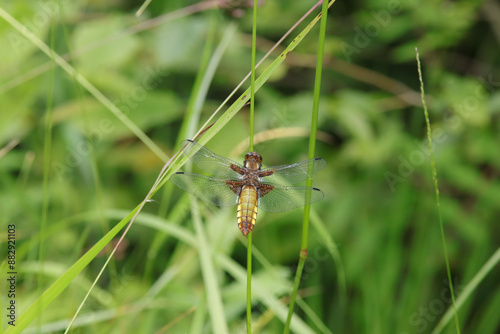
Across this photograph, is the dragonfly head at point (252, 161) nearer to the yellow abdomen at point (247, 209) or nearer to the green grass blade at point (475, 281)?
the yellow abdomen at point (247, 209)

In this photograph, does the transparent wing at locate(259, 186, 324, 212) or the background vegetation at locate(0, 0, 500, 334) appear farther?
the background vegetation at locate(0, 0, 500, 334)

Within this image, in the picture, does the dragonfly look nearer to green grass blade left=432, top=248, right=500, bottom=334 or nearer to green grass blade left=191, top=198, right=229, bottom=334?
green grass blade left=191, top=198, right=229, bottom=334

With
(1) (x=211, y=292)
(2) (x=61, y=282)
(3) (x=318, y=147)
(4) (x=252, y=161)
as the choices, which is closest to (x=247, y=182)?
(4) (x=252, y=161)

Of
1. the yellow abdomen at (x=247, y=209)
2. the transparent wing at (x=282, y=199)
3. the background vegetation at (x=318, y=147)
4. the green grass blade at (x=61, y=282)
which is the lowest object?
the green grass blade at (x=61, y=282)

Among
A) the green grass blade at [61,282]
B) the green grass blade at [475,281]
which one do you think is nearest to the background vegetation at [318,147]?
the green grass blade at [475,281]

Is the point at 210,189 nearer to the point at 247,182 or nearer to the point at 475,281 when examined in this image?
the point at 247,182

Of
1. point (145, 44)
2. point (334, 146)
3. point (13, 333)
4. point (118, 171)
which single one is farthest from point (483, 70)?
point (13, 333)

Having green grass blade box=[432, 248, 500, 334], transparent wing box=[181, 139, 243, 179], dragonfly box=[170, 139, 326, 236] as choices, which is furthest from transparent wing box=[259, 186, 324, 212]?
green grass blade box=[432, 248, 500, 334]

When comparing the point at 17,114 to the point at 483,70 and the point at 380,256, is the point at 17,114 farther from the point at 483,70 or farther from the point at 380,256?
the point at 483,70
